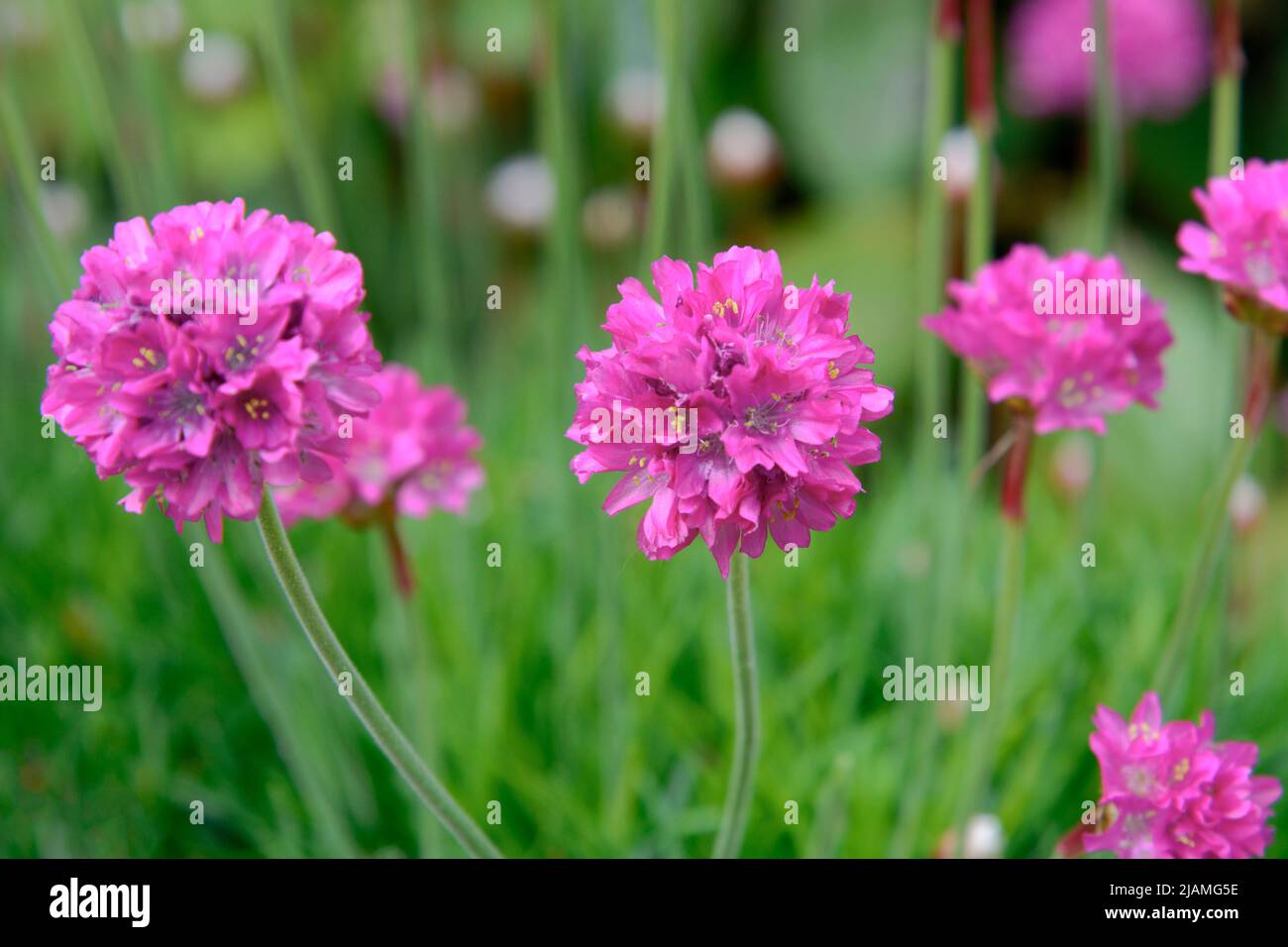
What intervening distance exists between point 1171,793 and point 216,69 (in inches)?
67.9

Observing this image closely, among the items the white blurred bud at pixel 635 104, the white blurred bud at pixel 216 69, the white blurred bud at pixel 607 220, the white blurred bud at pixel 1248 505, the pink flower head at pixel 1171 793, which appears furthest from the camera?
the white blurred bud at pixel 216 69

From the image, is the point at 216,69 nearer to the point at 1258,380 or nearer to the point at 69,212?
the point at 69,212

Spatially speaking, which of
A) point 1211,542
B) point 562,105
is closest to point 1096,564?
point 1211,542

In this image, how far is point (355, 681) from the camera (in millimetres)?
587

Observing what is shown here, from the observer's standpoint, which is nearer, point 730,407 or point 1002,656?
point 730,407

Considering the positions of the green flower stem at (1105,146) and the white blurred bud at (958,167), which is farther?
the white blurred bud at (958,167)

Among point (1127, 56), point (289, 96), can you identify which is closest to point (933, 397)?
point (289, 96)

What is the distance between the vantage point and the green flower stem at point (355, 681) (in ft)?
1.86

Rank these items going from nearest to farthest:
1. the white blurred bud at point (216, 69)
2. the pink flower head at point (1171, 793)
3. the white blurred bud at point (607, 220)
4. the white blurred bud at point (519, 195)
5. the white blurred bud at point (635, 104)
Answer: the pink flower head at point (1171, 793), the white blurred bud at point (607, 220), the white blurred bud at point (635, 104), the white blurred bud at point (519, 195), the white blurred bud at point (216, 69)

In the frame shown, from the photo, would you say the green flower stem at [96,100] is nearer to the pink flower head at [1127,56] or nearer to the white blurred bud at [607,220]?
the white blurred bud at [607,220]

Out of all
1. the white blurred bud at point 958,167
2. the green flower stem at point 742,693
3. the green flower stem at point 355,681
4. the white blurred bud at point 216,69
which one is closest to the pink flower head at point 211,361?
the green flower stem at point 355,681

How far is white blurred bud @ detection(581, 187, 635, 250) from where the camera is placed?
1.34 meters

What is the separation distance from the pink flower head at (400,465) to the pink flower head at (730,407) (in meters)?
0.28

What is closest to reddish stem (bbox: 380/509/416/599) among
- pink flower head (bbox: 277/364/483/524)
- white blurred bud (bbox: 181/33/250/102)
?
pink flower head (bbox: 277/364/483/524)
